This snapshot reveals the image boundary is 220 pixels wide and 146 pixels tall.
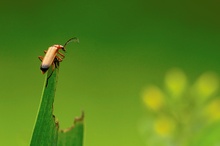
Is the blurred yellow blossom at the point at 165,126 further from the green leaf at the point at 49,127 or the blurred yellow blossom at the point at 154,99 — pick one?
the green leaf at the point at 49,127

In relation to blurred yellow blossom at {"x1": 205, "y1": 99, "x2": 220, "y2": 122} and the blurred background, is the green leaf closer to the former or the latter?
blurred yellow blossom at {"x1": 205, "y1": 99, "x2": 220, "y2": 122}

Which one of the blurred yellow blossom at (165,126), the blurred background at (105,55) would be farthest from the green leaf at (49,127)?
the blurred background at (105,55)

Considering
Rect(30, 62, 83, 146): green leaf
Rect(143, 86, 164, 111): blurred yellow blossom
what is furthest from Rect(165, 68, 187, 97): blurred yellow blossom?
Rect(30, 62, 83, 146): green leaf

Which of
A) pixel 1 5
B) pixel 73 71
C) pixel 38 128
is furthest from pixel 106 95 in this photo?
pixel 38 128

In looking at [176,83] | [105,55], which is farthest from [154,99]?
[105,55]

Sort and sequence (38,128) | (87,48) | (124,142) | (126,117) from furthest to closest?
(87,48)
(126,117)
(124,142)
(38,128)

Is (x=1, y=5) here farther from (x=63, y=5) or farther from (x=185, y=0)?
(x=185, y=0)
